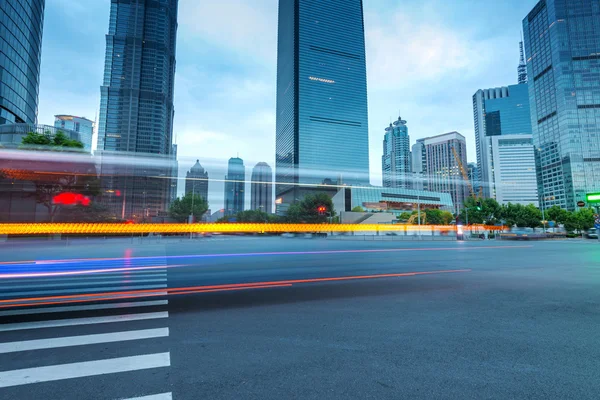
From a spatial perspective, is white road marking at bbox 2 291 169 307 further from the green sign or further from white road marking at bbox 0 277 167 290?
the green sign

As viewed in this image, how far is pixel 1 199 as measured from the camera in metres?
23.0

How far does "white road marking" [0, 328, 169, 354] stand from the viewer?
3627 mm

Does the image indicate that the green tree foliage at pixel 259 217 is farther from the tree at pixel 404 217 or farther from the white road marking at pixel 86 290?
the tree at pixel 404 217

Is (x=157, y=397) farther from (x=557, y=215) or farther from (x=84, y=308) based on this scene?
(x=557, y=215)

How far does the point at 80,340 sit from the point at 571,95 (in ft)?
699

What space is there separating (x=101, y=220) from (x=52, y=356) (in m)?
32.8

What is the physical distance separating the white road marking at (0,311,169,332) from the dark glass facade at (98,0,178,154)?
162009 mm

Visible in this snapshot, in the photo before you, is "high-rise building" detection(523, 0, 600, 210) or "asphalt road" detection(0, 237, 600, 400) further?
"high-rise building" detection(523, 0, 600, 210)

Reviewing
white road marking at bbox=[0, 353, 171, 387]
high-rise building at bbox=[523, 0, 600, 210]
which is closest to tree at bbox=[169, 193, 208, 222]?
white road marking at bbox=[0, 353, 171, 387]

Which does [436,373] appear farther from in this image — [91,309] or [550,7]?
[550,7]

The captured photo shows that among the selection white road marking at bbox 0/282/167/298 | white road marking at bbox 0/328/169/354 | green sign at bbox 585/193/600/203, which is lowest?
white road marking at bbox 0/282/167/298

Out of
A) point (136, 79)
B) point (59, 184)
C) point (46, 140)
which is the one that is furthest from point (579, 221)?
point (136, 79)

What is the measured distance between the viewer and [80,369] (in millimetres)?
3020

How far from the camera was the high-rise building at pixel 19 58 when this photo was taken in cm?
4275
